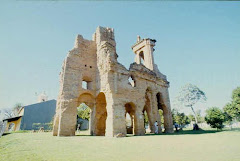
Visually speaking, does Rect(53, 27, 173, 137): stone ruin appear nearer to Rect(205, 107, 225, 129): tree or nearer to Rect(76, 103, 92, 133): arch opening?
Rect(205, 107, 225, 129): tree

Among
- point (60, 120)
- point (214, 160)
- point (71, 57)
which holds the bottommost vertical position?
point (214, 160)

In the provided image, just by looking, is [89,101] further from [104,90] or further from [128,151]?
[128,151]

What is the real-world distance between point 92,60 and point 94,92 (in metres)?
4.09

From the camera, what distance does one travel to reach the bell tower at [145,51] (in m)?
22.0

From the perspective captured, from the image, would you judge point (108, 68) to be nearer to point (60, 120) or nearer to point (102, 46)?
point (102, 46)

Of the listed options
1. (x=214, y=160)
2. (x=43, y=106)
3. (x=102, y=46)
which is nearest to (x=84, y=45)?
(x=102, y=46)

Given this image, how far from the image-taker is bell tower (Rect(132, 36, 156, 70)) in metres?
22.0

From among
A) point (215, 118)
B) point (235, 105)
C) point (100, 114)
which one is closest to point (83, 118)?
point (100, 114)

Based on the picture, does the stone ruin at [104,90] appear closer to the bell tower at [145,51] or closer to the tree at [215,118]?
the bell tower at [145,51]

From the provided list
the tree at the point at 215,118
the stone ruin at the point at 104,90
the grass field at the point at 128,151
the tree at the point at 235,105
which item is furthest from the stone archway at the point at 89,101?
the tree at the point at 235,105

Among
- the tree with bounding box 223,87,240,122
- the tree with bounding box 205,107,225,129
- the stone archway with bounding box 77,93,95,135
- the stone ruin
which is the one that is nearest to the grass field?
the stone ruin

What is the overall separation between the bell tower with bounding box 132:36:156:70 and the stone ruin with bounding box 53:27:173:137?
338cm

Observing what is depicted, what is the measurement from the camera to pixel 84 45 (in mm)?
17953

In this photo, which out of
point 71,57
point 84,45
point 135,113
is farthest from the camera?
point 84,45
